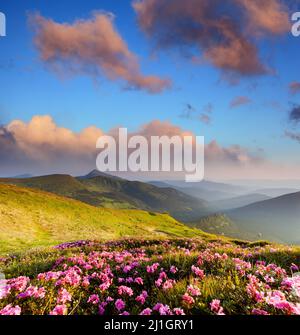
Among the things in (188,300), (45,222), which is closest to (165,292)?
(188,300)

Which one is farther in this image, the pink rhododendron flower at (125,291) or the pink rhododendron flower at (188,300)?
the pink rhododendron flower at (125,291)

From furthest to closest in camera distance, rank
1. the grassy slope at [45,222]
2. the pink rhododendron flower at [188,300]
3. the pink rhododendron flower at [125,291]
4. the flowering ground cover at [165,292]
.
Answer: the grassy slope at [45,222] < the pink rhododendron flower at [125,291] < the pink rhododendron flower at [188,300] < the flowering ground cover at [165,292]

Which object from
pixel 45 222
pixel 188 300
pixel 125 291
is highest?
pixel 188 300

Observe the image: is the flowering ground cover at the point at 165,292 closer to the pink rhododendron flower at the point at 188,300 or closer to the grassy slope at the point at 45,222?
the pink rhododendron flower at the point at 188,300

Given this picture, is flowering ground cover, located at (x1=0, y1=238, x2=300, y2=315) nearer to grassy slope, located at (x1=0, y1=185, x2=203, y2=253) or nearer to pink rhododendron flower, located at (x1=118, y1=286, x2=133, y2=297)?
pink rhododendron flower, located at (x1=118, y1=286, x2=133, y2=297)

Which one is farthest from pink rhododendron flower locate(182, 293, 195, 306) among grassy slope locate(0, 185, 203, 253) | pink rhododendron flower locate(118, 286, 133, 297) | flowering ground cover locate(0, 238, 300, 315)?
grassy slope locate(0, 185, 203, 253)

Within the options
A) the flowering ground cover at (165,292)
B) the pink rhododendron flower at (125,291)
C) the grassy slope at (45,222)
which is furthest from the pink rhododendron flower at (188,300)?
the grassy slope at (45,222)

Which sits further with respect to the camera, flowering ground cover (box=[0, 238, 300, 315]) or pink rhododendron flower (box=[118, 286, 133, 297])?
pink rhododendron flower (box=[118, 286, 133, 297])

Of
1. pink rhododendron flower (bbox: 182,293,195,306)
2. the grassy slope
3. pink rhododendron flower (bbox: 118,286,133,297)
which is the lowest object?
the grassy slope

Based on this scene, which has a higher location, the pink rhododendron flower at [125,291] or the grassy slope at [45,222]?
the pink rhododendron flower at [125,291]

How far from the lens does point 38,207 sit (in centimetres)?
5400

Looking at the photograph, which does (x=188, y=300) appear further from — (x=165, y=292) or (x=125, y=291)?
(x=125, y=291)

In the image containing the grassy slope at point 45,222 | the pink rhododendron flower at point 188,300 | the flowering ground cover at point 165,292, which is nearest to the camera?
the flowering ground cover at point 165,292
